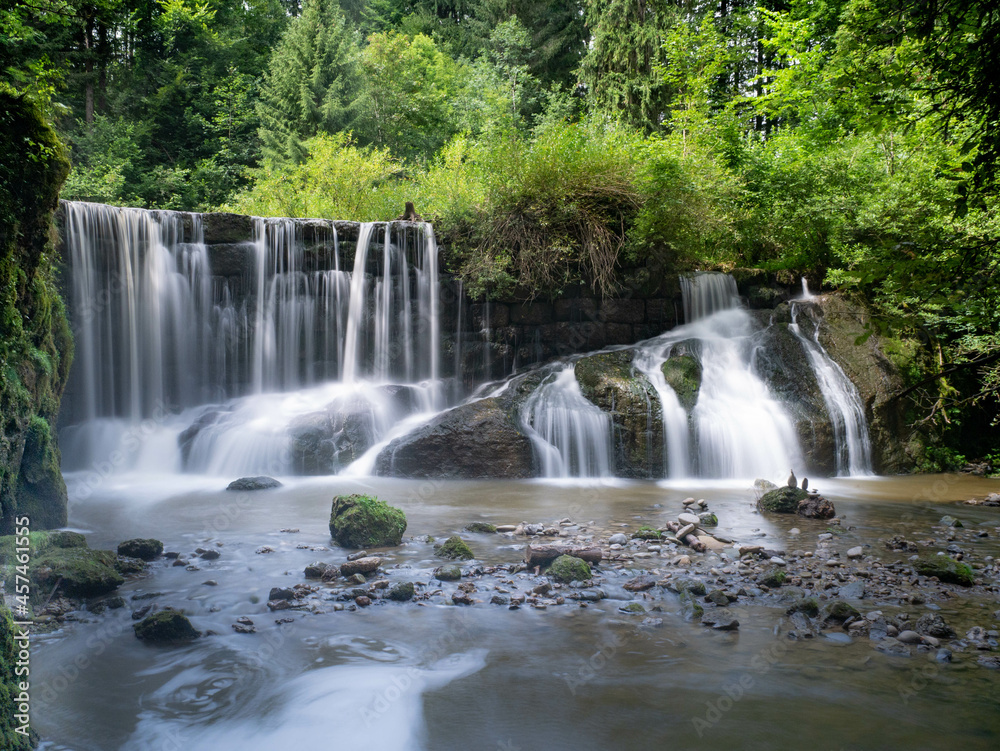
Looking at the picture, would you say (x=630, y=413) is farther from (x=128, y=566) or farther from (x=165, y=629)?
(x=165, y=629)

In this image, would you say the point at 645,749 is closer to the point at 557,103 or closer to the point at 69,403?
the point at 69,403

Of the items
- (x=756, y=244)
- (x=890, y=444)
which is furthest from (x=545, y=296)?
(x=890, y=444)

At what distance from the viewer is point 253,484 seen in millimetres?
9617

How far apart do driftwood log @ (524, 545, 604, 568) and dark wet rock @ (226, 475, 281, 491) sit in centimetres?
531

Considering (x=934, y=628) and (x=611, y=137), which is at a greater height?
(x=611, y=137)

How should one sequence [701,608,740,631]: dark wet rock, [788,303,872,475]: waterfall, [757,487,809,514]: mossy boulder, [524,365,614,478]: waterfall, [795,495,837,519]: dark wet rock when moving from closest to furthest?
1. [701,608,740,631]: dark wet rock
2. [795,495,837,519]: dark wet rock
3. [757,487,809,514]: mossy boulder
4. [524,365,614,478]: waterfall
5. [788,303,872,475]: waterfall

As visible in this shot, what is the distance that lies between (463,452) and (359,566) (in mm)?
5210

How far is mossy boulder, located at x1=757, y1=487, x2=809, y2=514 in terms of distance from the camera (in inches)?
313

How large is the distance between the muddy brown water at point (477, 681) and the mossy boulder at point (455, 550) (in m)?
0.42

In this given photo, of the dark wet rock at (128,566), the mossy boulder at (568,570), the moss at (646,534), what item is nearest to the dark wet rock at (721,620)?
the mossy boulder at (568,570)

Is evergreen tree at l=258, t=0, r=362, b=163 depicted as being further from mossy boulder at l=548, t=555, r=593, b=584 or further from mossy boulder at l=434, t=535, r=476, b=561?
mossy boulder at l=548, t=555, r=593, b=584

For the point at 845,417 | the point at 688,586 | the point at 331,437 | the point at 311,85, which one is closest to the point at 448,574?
the point at 688,586

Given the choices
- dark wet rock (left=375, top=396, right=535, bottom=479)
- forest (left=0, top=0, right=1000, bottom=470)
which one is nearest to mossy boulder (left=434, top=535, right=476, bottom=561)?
forest (left=0, top=0, right=1000, bottom=470)

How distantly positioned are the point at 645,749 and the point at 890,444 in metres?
10.3
